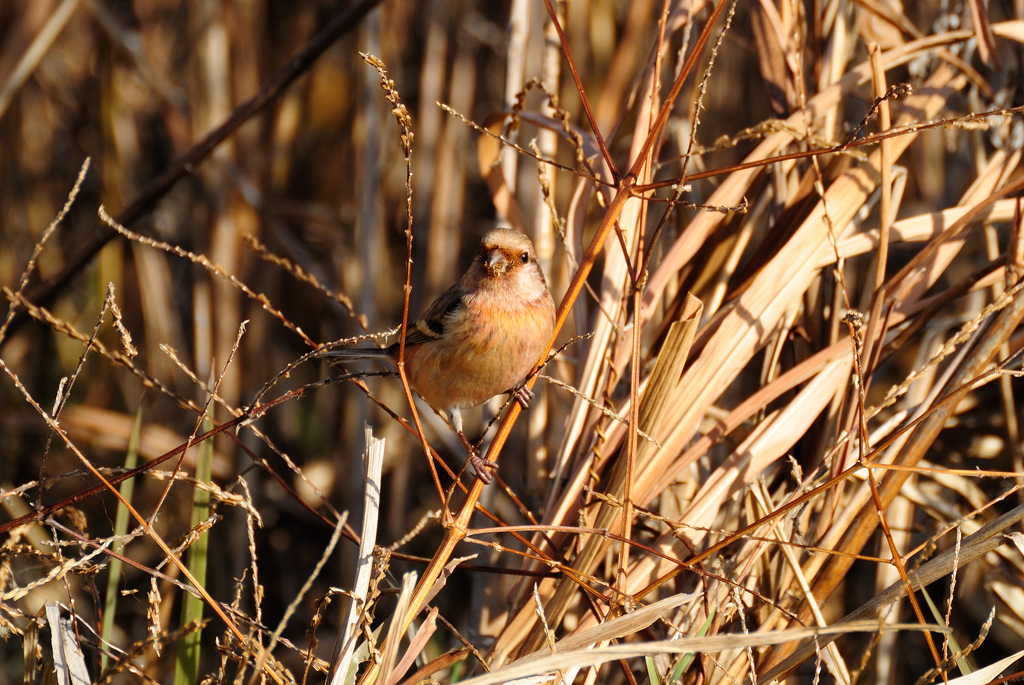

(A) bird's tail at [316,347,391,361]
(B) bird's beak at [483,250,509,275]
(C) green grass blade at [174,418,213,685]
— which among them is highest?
(B) bird's beak at [483,250,509,275]

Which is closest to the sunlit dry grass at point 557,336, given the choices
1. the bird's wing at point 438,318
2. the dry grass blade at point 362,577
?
the dry grass blade at point 362,577

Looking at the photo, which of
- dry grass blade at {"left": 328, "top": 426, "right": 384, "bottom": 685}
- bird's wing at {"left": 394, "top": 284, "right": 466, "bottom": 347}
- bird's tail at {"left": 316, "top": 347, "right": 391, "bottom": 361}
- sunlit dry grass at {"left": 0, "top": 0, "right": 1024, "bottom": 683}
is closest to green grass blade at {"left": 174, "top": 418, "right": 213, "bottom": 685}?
sunlit dry grass at {"left": 0, "top": 0, "right": 1024, "bottom": 683}

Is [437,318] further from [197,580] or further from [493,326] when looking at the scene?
[197,580]

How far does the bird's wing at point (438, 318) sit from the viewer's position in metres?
2.79

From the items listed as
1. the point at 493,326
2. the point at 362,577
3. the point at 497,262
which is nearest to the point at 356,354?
the point at 493,326

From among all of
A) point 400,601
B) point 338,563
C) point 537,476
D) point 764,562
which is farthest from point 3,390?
point 764,562

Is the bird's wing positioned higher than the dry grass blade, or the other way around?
the bird's wing

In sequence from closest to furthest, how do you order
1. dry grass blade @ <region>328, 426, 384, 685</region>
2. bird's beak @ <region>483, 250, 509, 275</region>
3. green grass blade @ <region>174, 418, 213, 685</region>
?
1. dry grass blade @ <region>328, 426, 384, 685</region>
2. green grass blade @ <region>174, 418, 213, 685</region>
3. bird's beak @ <region>483, 250, 509, 275</region>

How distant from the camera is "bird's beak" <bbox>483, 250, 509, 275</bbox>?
8.29 feet

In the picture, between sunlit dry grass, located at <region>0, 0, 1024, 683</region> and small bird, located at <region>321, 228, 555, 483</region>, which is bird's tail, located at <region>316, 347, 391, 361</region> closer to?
sunlit dry grass, located at <region>0, 0, 1024, 683</region>

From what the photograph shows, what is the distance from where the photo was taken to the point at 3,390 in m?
4.33

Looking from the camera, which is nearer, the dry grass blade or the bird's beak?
the dry grass blade

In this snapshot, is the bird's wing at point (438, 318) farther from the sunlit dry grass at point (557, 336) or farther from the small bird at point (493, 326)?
the sunlit dry grass at point (557, 336)

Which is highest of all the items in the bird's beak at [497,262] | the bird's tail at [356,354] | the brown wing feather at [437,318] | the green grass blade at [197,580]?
the bird's beak at [497,262]
